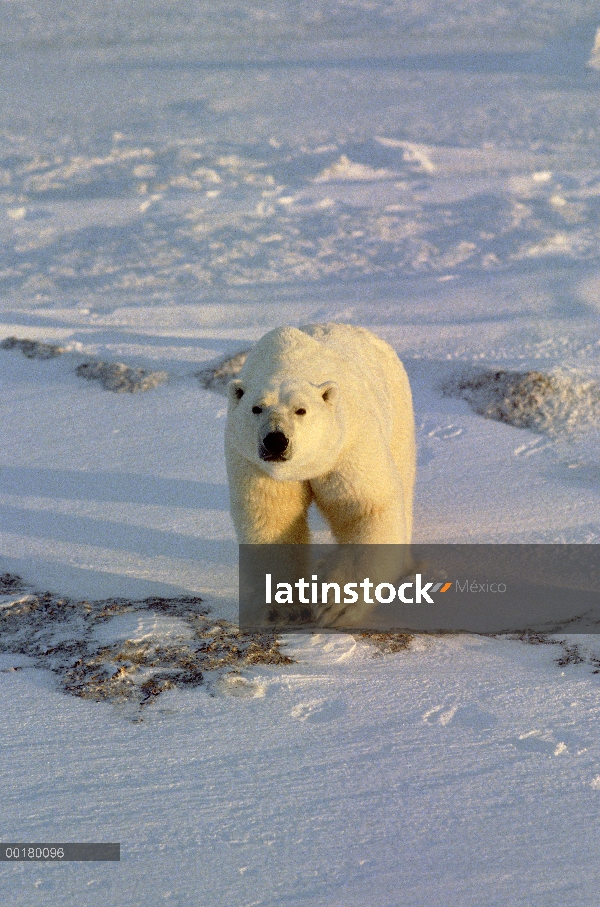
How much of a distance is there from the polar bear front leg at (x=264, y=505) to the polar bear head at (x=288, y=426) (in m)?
0.11

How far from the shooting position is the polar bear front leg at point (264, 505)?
313 cm

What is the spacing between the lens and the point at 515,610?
348 centimetres

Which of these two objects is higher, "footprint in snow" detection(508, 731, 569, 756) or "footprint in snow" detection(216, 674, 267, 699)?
"footprint in snow" detection(508, 731, 569, 756)

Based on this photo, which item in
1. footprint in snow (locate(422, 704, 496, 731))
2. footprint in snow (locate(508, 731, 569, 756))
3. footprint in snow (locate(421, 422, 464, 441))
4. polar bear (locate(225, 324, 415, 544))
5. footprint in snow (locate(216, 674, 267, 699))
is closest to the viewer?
footprint in snow (locate(508, 731, 569, 756))

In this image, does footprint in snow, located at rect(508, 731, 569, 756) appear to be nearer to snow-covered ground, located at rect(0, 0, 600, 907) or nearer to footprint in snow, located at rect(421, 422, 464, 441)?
snow-covered ground, located at rect(0, 0, 600, 907)

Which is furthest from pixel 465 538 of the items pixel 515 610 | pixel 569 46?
pixel 569 46

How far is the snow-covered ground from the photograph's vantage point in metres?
2.14

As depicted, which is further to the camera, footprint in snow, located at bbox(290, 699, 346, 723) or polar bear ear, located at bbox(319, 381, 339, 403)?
polar bear ear, located at bbox(319, 381, 339, 403)

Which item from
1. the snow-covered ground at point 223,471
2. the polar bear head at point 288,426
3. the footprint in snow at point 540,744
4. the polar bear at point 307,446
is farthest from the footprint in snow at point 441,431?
the footprint in snow at point 540,744

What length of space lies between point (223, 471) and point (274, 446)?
1.86m

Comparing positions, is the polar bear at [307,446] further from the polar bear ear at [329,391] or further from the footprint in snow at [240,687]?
the footprint in snow at [240,687]

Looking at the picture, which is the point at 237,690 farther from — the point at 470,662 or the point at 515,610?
the point at 515,610

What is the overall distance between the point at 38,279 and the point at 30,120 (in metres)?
5.44

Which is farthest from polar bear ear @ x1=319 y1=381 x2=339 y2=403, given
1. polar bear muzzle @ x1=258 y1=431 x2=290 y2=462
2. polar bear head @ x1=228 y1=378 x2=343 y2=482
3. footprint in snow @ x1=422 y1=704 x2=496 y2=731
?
footprint in snow @ x1=422 y1=704 x2=496 y2=731
